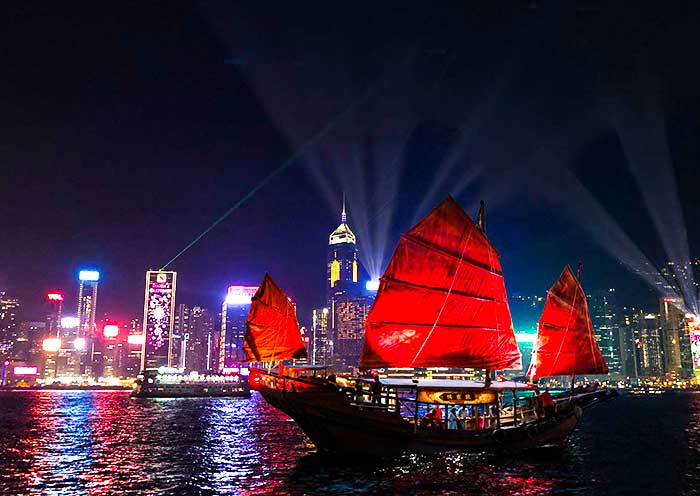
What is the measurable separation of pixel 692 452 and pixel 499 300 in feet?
75.5

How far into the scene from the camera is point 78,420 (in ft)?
236

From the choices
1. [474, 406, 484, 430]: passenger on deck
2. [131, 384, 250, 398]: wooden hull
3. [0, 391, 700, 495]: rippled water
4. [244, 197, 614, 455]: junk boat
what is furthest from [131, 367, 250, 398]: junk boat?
[474, 406, 484, 430]: passenger on deck

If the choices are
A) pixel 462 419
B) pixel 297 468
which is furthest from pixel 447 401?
pixel 297 468

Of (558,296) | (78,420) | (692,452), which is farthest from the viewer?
(78,420)

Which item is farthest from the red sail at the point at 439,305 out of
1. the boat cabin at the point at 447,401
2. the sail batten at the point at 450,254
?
the boat cabin at the point at 447,401

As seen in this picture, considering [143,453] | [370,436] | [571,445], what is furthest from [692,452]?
[143,453]

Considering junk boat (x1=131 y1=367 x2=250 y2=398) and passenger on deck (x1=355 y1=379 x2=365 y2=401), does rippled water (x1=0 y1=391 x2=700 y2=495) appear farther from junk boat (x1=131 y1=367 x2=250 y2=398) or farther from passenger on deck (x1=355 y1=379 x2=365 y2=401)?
junk boat (x1=131 y1=367 x2=250 y2=398)

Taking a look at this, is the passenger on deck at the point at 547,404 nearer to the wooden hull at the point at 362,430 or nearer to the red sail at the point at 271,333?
the wooden hull at the point at 362,430

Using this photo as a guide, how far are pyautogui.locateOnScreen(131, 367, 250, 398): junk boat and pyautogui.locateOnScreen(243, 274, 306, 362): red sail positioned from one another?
436 feet

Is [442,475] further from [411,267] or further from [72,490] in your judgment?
[72,490]

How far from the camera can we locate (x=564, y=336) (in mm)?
40938

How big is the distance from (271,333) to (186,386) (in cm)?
13591

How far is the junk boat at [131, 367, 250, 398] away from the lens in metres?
159

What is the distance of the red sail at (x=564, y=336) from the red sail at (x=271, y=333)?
16.7 meters
